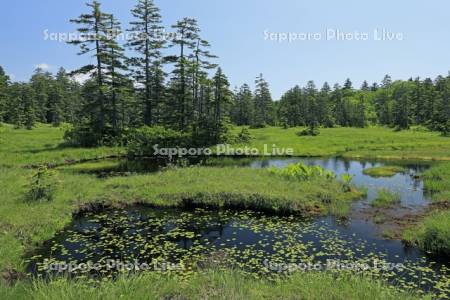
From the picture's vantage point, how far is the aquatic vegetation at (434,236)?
11.9 m

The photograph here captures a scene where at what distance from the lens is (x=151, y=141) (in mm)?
34688

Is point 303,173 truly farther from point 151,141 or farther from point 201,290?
point 151,141

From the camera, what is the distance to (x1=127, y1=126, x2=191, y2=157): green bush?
34.6m

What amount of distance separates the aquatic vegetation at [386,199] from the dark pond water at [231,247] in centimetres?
55

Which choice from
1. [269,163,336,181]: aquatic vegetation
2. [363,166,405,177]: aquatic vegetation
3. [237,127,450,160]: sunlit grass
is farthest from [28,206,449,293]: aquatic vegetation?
[237,127,450,160]: sunlit grass

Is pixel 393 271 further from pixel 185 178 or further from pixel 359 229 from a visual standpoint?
pixel 185 178

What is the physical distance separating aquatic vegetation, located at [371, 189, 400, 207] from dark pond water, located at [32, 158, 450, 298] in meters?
0.55

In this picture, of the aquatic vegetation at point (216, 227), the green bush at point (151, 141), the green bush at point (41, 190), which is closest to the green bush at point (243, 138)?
the green bush at point (151, 141)

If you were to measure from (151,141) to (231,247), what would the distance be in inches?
930

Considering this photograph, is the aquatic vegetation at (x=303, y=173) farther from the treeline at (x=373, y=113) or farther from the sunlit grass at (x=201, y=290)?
the treeline at (x=373, y=113)

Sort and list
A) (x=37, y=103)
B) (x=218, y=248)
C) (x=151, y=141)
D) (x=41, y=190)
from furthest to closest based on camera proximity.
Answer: (x=37, y=103)
(x=151, y=141)
(x=41, y=190)
(x=218, y=248)

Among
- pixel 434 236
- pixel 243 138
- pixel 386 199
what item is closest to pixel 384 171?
pixel 386 199

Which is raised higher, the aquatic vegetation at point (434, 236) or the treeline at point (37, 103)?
the treeline at point (37, 103)

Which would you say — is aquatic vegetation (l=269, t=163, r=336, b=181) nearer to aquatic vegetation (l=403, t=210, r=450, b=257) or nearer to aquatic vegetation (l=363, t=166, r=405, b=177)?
aquatic vegetation (l=363, t=166, r=405, b=177)
